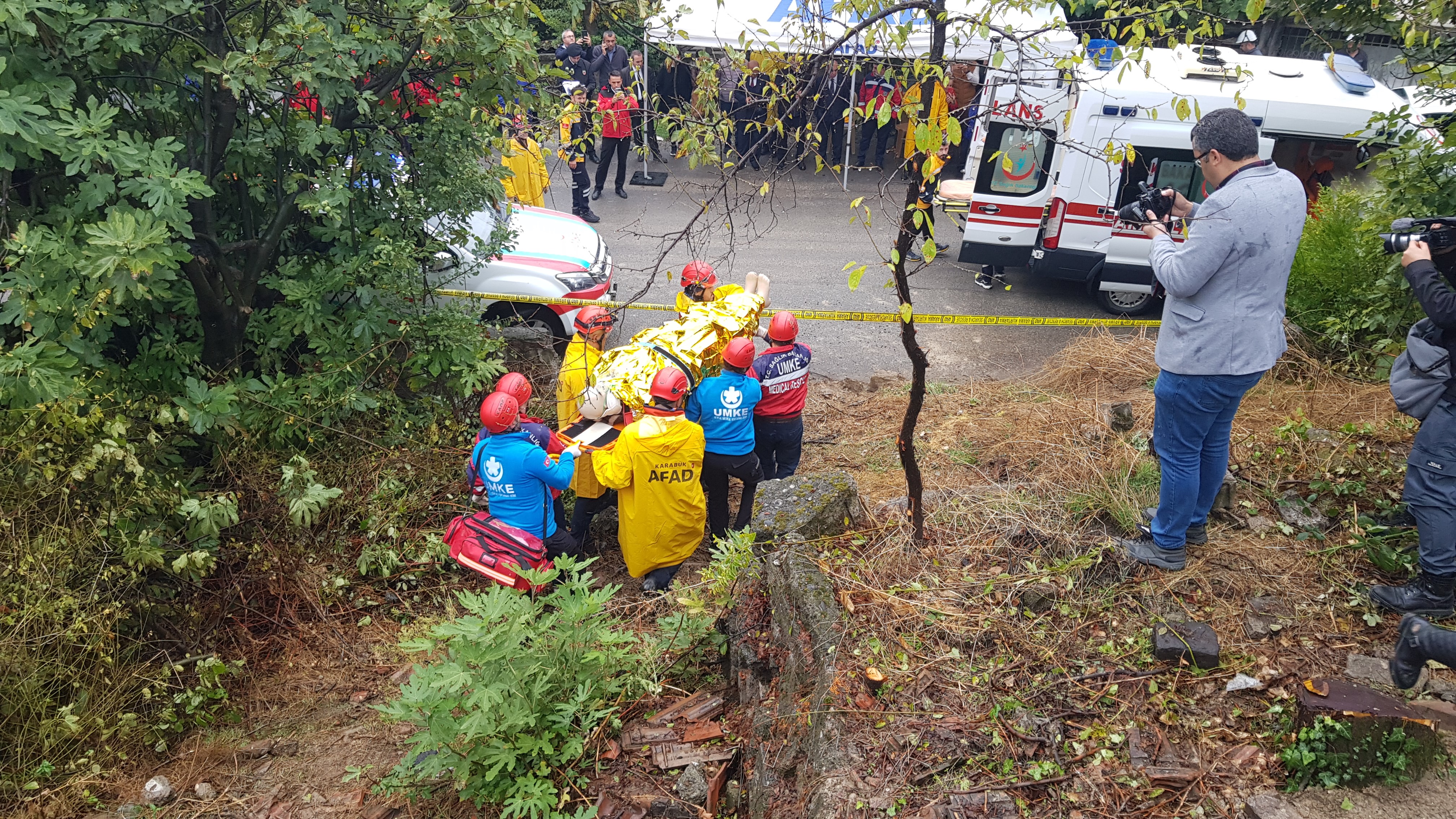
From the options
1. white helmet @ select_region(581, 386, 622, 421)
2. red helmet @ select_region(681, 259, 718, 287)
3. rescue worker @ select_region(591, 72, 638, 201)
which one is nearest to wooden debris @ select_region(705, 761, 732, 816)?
white helmet @ select_region(581, 386, 622, 421)

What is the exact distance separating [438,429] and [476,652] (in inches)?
121

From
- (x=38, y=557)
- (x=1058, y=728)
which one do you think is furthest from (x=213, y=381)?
(x=1058, y=728)

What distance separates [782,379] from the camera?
19.9ft

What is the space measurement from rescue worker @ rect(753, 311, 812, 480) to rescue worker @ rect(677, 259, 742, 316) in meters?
0.52

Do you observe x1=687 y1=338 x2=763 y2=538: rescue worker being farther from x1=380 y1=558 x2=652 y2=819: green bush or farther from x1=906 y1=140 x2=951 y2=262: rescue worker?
x1=906 y1=140 x2=951 y2=262: rescue worker

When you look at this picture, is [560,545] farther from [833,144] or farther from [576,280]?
[833,144]

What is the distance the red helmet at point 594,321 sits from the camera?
17.5ft

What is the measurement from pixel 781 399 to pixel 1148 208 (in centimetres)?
282

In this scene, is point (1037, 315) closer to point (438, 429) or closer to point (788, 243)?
point (788, 243)

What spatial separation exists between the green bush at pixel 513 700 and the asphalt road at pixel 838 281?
3561mm

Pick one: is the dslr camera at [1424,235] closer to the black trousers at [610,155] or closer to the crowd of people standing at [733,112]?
the crowd of people standing at [733,112]

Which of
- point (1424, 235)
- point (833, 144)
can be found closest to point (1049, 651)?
point (1424, 235)

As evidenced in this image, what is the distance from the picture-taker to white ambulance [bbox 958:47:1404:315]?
8.82 meters

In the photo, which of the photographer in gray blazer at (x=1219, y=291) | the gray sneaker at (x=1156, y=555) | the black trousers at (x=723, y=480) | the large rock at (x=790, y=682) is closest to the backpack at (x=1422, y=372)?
the photographer in gray blazer at (x=1219, y=291)
